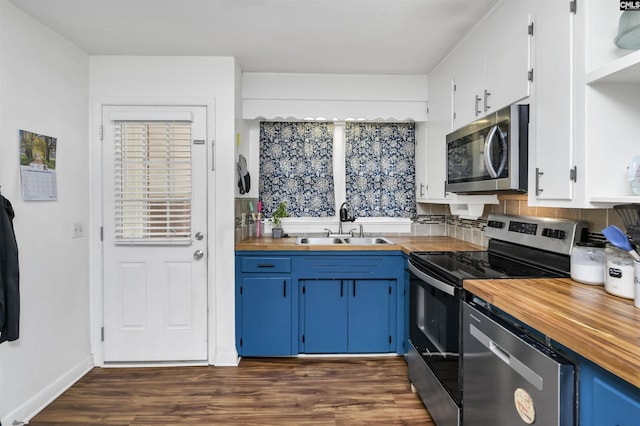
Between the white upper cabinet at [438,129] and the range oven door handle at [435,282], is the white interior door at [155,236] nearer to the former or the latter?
the range oven door handle at [435,282]

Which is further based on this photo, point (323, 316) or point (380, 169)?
point (380, 169)

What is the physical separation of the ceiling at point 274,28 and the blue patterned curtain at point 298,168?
2.32ft

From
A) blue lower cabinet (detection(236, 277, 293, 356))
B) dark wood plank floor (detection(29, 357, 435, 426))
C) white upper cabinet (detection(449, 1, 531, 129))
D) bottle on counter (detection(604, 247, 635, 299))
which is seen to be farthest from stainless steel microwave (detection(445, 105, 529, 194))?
blue lower cabinet (detection(236, 277, 293, 356))

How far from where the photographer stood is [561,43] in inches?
56.7

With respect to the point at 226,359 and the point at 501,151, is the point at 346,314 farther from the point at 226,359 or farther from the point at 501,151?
the point at 501,151

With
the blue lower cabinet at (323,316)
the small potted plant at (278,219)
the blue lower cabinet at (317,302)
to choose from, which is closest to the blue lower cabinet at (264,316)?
the blue lower cabinet at (317,302)

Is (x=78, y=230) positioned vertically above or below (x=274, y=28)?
below

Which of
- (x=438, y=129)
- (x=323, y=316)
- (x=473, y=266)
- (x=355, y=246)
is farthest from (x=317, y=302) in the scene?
(x=438, y=129)

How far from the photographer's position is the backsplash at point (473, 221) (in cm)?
169

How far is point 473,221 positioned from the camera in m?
2.92

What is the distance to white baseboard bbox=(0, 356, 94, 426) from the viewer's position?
1995 mm

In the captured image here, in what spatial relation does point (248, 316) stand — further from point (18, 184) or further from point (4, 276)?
point (18, 184)

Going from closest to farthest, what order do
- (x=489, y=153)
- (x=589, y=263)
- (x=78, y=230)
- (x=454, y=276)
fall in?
(x=589, y=263) < (x=454, y=276) < (x=489, y=153) < (x=78, y=230)

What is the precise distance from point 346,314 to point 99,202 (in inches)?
80.9
